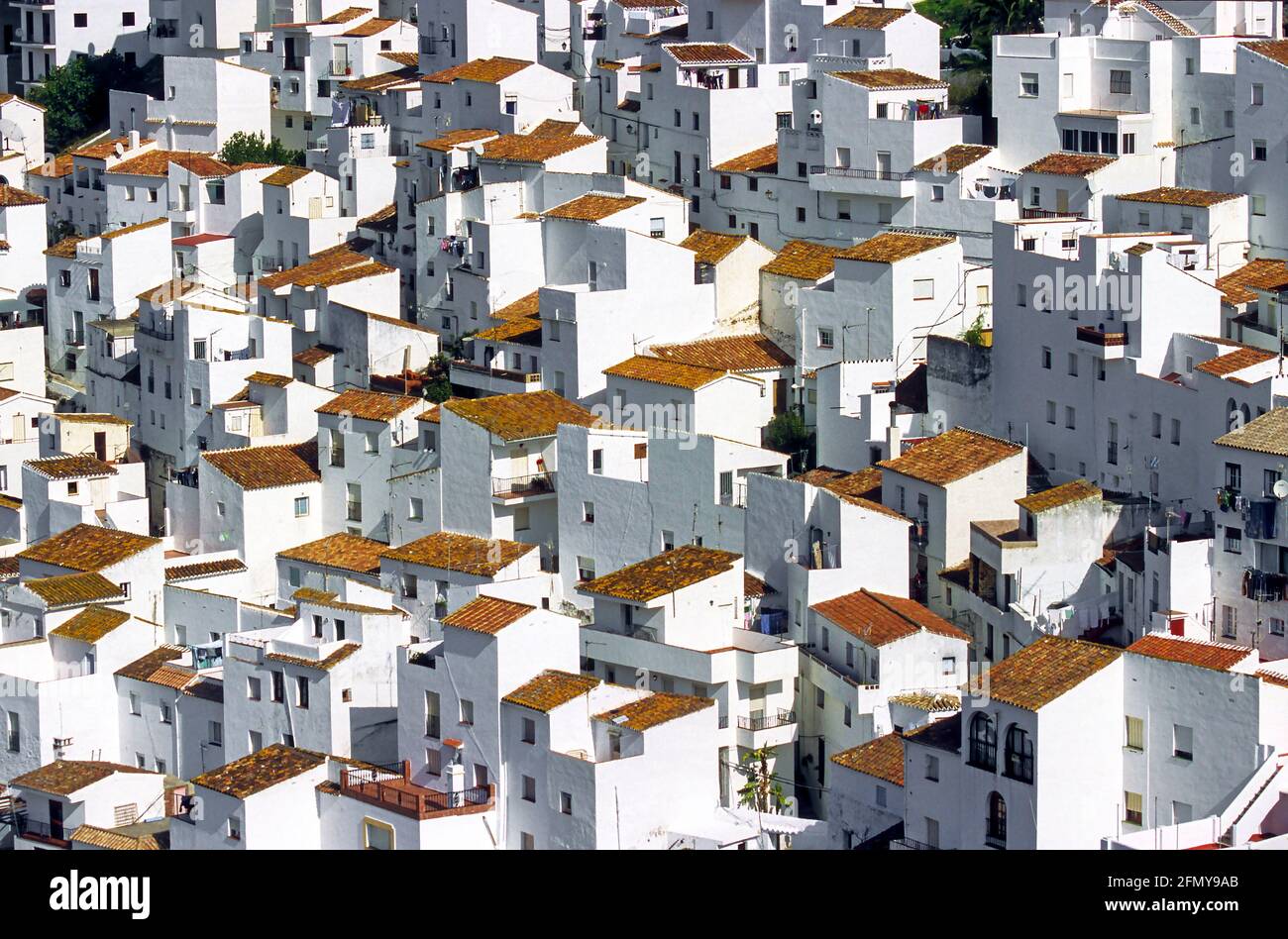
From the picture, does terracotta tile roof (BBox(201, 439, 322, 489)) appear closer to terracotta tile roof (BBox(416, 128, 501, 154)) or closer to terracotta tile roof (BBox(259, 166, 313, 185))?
terracotta tile roof (BBox(416, 128, 501, 154))

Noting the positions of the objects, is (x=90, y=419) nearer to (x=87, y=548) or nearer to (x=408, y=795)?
(x=87, y=548)

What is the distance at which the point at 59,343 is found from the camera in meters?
77.4

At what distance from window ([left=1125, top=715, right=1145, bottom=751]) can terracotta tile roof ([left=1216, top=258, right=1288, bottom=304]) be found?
1299 cm

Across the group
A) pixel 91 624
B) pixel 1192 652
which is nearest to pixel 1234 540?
pixel 1192 652

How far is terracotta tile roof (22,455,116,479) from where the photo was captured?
65438mm

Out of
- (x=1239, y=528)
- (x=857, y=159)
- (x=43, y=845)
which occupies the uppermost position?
(x=857, y=159)

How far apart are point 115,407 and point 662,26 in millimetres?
18191

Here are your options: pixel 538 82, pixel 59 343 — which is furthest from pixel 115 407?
pixel 538 82

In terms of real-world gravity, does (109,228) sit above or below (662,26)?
below

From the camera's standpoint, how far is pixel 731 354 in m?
63.5

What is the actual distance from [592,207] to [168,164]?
17.4 meters

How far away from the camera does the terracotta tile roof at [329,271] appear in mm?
71188
